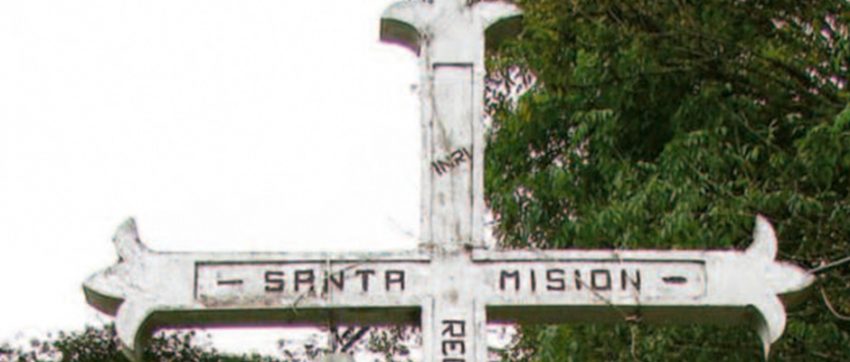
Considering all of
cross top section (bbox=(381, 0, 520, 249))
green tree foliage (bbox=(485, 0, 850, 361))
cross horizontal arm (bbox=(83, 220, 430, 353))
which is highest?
green tree foliage (bbox=(485, 0, 850, 361))

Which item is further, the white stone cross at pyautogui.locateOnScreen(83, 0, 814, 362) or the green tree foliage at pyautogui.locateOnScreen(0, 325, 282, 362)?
the green tree foliage at pyautogui.locateOnScreen(0, 325, 282, 362)

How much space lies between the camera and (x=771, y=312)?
5.95 metres

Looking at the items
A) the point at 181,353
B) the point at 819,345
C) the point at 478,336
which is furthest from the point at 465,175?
the point at 181,353

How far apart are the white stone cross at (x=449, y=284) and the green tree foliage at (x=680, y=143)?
3.80 m

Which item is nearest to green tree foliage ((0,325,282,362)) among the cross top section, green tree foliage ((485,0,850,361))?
green tree foliage ((485,0,850,361))

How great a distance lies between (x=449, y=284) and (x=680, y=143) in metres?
4.74

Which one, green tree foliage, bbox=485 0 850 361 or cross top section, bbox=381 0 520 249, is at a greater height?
green tree foliage, bbox=485 0 850 361

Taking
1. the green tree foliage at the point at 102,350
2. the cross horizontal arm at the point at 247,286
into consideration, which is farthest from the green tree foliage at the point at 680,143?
the green tree foliage at the point at 102,350

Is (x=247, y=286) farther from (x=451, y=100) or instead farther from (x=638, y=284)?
(x=638, y=284)

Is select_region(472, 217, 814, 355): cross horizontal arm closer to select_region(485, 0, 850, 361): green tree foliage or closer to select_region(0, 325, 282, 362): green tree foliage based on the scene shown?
select_region(485, 0, 850, 361): green tree foliage

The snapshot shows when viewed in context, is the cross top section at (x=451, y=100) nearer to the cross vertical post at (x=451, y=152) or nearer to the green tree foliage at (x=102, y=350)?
the cross vertical post at (x=451, y=152)

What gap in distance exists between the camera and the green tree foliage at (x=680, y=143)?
10102mm

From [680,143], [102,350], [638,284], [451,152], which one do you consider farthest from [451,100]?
[102,350]

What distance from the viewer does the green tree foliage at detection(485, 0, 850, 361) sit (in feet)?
33.1
